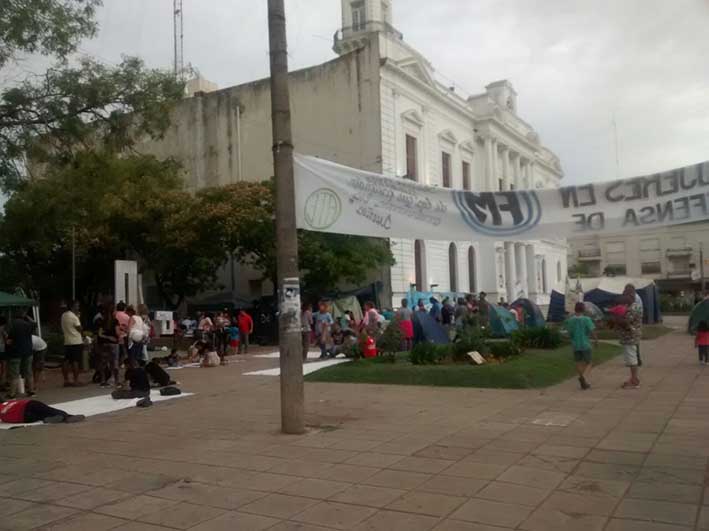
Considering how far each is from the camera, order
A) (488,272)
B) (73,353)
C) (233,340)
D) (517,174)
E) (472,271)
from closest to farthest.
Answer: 1. (73,353)
2. (233,340)
3. (472,271)
4. (488,272)
5. (517,174)

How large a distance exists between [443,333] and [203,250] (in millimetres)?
13643

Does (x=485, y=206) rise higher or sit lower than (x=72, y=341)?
higher

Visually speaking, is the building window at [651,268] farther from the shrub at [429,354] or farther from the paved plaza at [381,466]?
the paved plaza at [381,466]

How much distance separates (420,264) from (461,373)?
24.5 metres

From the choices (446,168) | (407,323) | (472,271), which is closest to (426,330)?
(407,323)

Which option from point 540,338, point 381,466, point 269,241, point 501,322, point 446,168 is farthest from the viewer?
point 446,168

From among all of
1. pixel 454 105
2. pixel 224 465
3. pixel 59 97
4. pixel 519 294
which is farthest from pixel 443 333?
pixel 519 294

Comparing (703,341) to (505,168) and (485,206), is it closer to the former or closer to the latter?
(485,206)

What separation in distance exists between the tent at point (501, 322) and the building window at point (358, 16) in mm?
23314

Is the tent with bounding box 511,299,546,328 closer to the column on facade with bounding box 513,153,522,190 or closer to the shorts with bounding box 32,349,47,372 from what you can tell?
the shorts with bounding box 32,349,47,372

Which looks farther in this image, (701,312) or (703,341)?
(701,312)

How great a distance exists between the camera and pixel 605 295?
3184 centimetres

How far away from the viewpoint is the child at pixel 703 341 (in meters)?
14.1

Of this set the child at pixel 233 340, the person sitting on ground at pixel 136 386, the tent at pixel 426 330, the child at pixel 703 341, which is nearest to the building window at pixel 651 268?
the child at pixel 233 340
